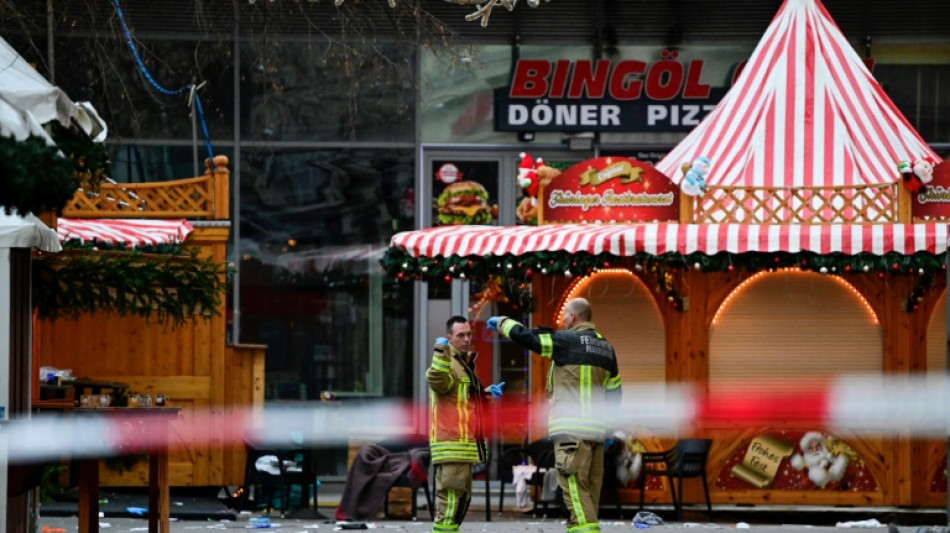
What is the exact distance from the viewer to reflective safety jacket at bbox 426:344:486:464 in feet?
42.2

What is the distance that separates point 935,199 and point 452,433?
668cm

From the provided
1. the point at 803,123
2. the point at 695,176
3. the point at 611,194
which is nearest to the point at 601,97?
the point at 803,123

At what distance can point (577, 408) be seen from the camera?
12.9 m

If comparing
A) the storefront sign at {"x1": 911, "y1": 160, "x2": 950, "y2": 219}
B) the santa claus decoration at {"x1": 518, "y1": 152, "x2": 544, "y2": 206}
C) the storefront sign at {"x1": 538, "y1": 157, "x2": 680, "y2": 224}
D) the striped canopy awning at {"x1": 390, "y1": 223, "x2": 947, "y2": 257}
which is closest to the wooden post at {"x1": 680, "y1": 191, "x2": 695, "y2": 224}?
the storefront sign at {"x1": 538, "y1": 157, "x2": 680, "y2": 224}

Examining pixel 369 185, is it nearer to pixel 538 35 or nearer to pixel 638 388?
pixel 538 35

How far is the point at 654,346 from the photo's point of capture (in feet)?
59.0

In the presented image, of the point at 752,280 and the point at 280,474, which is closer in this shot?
the point at 280,474

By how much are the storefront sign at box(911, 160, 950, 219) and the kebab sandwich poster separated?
18.8 feet

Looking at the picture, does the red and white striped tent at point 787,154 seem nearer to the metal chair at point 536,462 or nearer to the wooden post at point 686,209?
the wooden post at point 686,209

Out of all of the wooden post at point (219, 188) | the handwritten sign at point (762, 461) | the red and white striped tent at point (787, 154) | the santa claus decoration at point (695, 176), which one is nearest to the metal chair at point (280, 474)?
the red and white striped tent at point (787, 154)

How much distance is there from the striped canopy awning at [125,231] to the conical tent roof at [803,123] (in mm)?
5256

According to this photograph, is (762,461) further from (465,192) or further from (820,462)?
(465,192)

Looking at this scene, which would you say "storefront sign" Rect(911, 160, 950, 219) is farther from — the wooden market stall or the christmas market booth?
the wooden market stall

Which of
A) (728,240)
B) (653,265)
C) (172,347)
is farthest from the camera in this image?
(172,347)
